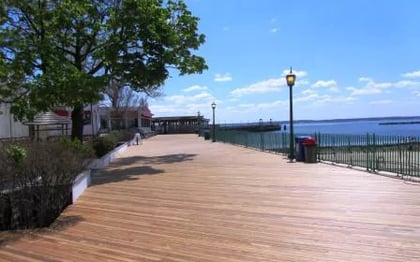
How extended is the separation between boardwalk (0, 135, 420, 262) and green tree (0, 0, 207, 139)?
5012 millimetres

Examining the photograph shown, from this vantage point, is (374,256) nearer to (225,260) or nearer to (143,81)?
(225,260)

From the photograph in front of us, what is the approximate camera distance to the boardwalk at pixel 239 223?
6.56 m

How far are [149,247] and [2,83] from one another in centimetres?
1554

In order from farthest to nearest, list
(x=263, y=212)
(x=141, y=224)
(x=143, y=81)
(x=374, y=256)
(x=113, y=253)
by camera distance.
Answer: (x=143, y=81)
(x=263, y=212)
(x=141, y=224)
(x=113, y=253)
(x=374, y=256)

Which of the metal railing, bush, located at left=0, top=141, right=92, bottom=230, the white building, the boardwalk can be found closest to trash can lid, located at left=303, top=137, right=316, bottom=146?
the metal railing

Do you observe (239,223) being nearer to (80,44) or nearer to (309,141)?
(309,141)

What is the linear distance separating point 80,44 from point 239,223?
1498 centimetres

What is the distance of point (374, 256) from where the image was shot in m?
6.09

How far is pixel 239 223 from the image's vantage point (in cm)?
827

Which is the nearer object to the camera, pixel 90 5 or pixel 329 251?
pixel 329 251

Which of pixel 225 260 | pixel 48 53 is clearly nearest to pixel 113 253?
pixel 225 260

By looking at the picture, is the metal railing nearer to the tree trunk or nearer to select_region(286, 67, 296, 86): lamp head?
select_region(286, 67, 296, 86): lamp head

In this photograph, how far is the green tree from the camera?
56.1ft

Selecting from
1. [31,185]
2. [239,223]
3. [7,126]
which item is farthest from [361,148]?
[7,126]
